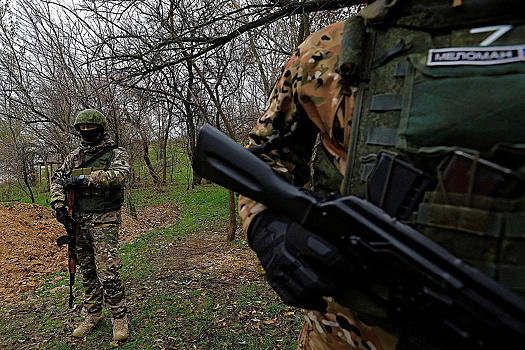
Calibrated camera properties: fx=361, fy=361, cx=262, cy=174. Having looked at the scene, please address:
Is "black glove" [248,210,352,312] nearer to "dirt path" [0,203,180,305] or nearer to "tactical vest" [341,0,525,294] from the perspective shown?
"tactical vest" [341,0,525,294]

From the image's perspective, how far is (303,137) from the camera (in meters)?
1.23

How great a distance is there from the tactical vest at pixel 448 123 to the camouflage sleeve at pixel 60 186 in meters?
3.33

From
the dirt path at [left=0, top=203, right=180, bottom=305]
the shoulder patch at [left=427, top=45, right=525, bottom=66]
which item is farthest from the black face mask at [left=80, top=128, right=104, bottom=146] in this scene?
the shoulder patch at [left=427, top=45, right=525, bottom=66]

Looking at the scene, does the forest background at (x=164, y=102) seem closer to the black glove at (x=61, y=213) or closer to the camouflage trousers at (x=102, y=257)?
the camouflage trousers at (x=102, y=257)

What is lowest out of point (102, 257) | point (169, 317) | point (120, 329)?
point (169, 317)

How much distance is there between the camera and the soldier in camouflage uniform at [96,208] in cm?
340

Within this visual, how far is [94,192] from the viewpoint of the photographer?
11.3ft

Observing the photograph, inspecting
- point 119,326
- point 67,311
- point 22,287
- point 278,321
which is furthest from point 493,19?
point 22,287

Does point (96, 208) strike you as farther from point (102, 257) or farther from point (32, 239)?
point (32, 239)

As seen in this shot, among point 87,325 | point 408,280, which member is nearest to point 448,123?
point 408,280

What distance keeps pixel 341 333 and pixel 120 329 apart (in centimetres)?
307

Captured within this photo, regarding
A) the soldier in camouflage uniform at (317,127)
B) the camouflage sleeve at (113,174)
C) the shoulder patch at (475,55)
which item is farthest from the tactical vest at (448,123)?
the camouflage sleeve at (113,174)

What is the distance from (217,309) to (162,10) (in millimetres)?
4155

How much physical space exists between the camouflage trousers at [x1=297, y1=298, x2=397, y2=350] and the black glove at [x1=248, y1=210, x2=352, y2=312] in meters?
0.13
